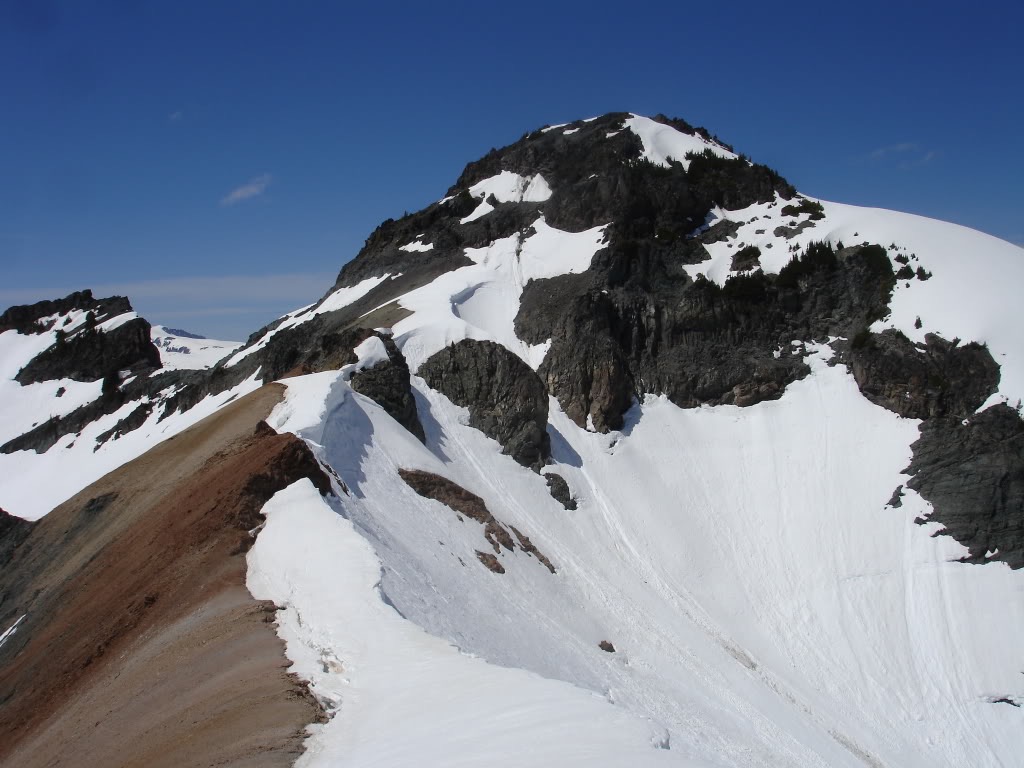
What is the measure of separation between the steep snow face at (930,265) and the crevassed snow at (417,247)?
2270 centimetres

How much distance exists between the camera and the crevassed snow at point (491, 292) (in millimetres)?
45125

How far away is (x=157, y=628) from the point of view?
15953 mm

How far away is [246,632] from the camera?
547 inches

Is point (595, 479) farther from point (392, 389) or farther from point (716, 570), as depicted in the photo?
point (392, 389)

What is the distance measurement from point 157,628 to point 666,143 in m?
62.5

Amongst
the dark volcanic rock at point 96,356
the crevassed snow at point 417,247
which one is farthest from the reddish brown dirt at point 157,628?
the dark volcanic rock at point 96,356

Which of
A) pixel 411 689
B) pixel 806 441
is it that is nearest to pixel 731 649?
pixel 806 441

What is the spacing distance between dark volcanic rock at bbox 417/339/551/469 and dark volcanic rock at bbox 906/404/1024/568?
20.8 metres

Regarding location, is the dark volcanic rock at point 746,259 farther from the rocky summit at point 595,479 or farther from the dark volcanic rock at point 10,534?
the dark volcanic rock at point 10,534

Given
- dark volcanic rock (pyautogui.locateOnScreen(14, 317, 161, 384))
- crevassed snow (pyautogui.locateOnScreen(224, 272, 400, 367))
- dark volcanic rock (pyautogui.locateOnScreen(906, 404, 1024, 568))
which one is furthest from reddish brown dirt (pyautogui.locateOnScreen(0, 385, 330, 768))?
dark volcanic rock (pyautogui.locateOnScreen(14, 317, 161, 384))

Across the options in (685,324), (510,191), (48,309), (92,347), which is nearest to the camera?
(685,324)

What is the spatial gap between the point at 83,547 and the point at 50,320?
2241 inches

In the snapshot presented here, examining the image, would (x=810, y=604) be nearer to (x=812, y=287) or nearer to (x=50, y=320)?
(x=812, y=287)

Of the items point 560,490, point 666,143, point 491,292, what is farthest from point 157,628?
point 666,143
